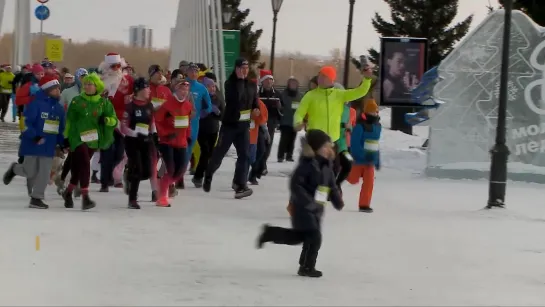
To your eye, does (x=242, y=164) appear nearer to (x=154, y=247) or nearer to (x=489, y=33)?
(x=154, y=247)

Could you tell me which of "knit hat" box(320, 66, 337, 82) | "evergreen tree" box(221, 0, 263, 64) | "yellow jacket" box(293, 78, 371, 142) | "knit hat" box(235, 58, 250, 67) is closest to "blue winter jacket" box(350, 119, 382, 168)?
"yellow jacket" box(293, 78, 371, 142)

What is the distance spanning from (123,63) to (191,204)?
2.32 metres

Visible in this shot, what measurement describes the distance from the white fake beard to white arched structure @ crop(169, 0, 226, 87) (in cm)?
957

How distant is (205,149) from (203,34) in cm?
993

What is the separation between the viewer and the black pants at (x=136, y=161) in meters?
12.2

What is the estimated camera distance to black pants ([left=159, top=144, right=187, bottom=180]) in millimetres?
12750

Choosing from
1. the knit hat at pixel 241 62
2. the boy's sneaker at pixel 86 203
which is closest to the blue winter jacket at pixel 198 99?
the knit hat at pixel 241 62

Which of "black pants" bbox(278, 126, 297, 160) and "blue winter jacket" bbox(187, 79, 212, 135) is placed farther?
"black pants" bbox(278, 126, 297, 160)

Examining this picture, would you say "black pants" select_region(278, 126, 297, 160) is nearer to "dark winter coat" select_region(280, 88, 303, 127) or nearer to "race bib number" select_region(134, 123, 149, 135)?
"dark winter coat" select_region(280, 88, 303, 127)

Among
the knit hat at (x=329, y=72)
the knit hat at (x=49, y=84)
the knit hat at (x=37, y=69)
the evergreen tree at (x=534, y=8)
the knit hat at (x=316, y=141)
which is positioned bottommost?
the knit hat at (x=316, y=141)

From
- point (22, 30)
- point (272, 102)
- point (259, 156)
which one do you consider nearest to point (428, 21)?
point (22, 30)

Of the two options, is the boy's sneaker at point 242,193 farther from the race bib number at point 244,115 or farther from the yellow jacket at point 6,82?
the yellow jacket at point 6,82

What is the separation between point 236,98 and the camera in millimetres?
13766

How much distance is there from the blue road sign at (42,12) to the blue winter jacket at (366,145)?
2869 cm
